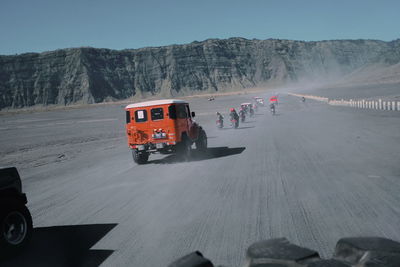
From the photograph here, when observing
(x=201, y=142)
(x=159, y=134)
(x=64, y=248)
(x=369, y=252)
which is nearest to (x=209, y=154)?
(x=201, y=142)

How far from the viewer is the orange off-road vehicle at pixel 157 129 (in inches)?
558

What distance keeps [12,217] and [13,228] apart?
154 millimetres

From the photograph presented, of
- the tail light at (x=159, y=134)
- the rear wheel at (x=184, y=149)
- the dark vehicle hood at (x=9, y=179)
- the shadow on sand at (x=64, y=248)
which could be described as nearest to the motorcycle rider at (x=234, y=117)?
the rear wheel at (x=184, y=149)

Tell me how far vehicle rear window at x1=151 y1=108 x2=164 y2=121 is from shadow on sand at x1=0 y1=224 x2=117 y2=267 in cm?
782

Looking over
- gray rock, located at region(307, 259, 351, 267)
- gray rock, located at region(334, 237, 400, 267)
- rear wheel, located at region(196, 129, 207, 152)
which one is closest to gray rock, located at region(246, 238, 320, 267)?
gray rock, located at region(307, 259, 351, 267)

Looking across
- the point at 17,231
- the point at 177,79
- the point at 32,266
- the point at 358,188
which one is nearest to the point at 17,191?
the point at 17,231

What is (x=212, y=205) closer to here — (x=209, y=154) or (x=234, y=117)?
(x=209, y=154)

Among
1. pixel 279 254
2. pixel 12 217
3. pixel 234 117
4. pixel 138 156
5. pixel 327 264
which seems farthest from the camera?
pixel 234 117

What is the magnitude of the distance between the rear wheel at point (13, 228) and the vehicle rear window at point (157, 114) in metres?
8.86

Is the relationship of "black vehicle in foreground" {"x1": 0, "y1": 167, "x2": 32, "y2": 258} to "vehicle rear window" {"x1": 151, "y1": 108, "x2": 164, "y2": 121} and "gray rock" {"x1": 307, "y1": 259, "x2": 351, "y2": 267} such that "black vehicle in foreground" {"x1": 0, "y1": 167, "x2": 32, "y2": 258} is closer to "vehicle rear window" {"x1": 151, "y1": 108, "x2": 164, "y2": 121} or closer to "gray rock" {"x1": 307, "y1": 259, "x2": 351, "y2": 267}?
"gray rock" {"x1": 307, "y1": 259, "x2": 351, "y2": 267}

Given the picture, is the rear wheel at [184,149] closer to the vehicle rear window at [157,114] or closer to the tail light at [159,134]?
the tail light at [159,134]

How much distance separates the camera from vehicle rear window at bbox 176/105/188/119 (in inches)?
572

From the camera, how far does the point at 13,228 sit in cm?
545

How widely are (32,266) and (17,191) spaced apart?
1175 mm
